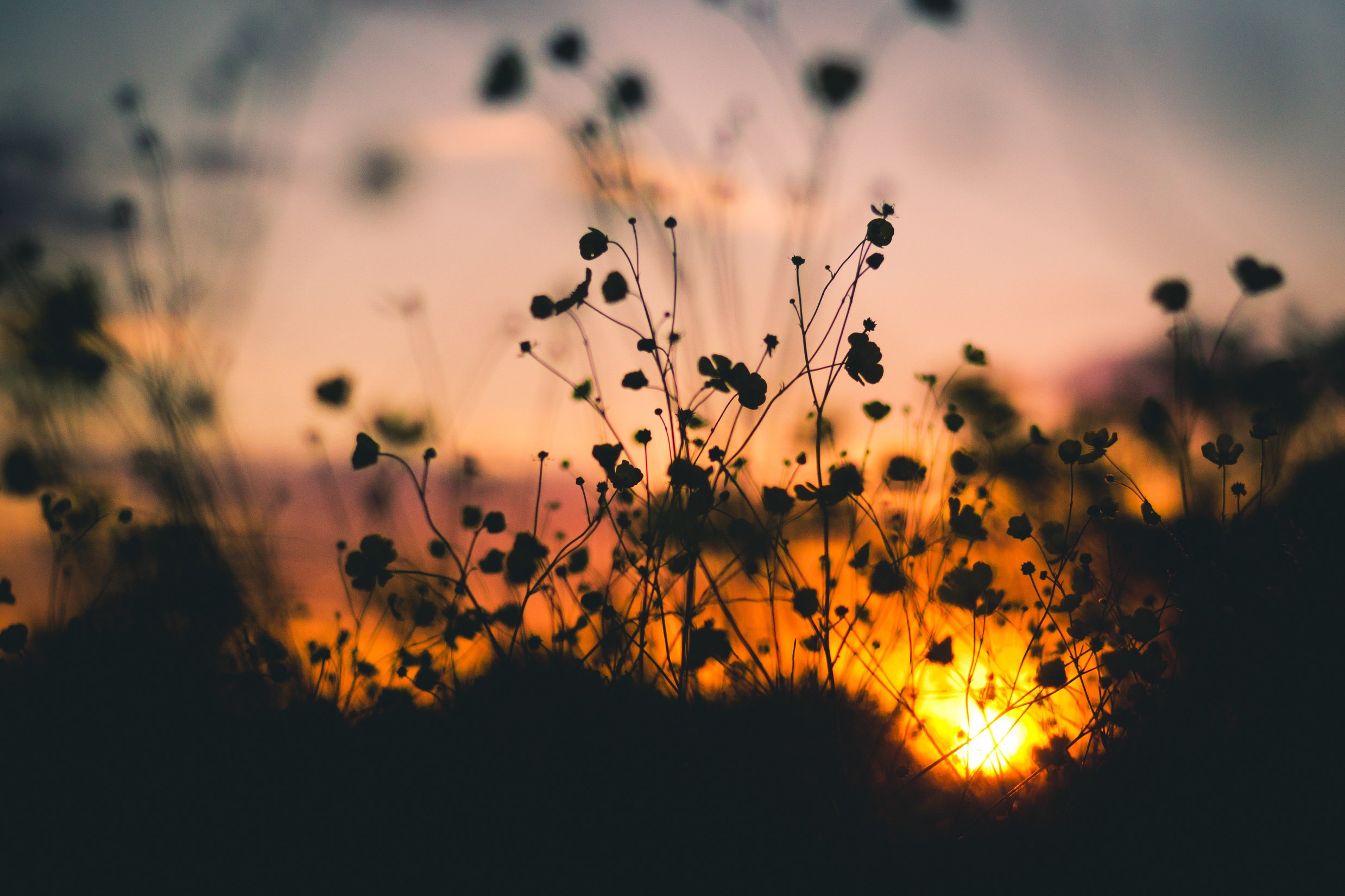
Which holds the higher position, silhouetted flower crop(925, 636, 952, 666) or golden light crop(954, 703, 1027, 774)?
silhouetted flower crop(925, 636, 952, 666)

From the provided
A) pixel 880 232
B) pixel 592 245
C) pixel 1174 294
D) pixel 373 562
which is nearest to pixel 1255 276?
pixel 1174 294

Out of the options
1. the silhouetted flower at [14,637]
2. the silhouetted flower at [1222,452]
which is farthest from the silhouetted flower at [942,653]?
the silhouetted flower at [14,637]

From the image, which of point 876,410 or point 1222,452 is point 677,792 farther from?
point 1222,452

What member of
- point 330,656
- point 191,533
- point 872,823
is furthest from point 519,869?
point 191,533

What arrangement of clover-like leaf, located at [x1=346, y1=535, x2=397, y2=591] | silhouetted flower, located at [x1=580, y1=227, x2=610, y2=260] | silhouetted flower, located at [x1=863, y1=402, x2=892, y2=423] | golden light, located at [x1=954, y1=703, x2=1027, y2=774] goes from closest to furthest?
silhouetted flower, located at [x1=580, y1=227, x2=610, y2=260]
golden light, located at [x1=954, y1=703, x2=1027, y2=774]
clover-like leaf, located at [x1=346, y1=535, x2=397, y2=591]
silhouetted flower, located at [x1=863, y1=402, x2=892, y2=423]

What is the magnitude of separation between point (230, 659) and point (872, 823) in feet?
9.19

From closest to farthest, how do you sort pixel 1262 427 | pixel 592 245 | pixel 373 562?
pixel 592 245, pixel 1262 427, pixel 373 562

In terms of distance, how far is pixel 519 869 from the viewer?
A: 2.29 metres

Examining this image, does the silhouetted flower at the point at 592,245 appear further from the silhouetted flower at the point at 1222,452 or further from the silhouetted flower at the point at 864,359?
the silhouetted flower at the point at 1222,452

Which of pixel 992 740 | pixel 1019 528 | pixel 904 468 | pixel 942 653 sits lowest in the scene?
pixel 992 740

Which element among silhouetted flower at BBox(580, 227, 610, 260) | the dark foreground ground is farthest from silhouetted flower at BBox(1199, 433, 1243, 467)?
silhouetted flower at BBox(580, 227, 610, 260)

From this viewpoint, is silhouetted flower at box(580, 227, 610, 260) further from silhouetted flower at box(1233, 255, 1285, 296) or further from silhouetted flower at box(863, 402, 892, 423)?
silhouetted flower at box(1233, 255, 1285, 296)

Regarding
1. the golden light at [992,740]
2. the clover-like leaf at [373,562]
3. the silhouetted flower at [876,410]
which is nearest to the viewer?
the golden light at [992,740]

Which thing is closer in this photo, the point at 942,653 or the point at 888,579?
the point at 942,653
